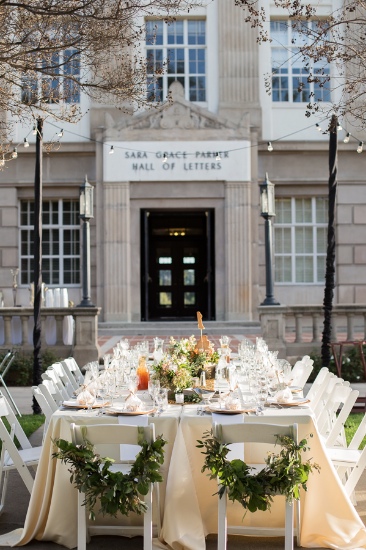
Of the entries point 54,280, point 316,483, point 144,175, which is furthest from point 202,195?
point 316,483

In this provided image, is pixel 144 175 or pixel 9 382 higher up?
pixel 144 175

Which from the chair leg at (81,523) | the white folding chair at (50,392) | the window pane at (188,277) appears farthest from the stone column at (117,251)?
the chair leg at (81,523)

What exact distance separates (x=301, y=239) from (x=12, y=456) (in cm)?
1757

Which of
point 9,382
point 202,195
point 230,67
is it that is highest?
point 230,67

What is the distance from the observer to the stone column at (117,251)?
70.1 ft

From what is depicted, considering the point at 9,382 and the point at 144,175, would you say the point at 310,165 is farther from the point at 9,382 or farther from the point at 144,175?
the point at 9,382

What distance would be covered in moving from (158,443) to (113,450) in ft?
1.07

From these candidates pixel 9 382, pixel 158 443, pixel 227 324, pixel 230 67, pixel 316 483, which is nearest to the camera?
pixel 158 443

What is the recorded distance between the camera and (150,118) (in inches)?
843

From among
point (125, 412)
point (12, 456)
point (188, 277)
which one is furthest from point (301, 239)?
point (12, 456)

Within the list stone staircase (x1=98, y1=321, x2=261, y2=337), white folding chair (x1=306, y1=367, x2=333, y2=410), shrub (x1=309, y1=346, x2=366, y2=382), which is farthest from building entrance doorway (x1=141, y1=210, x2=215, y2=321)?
white folding chair (x1=306, y1=367, x2=333, y2=410)

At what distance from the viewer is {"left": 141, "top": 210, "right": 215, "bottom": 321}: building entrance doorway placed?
24984 millimetres

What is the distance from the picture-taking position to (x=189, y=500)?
5789 millimetres

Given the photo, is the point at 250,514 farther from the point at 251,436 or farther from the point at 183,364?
the point at 183,364
